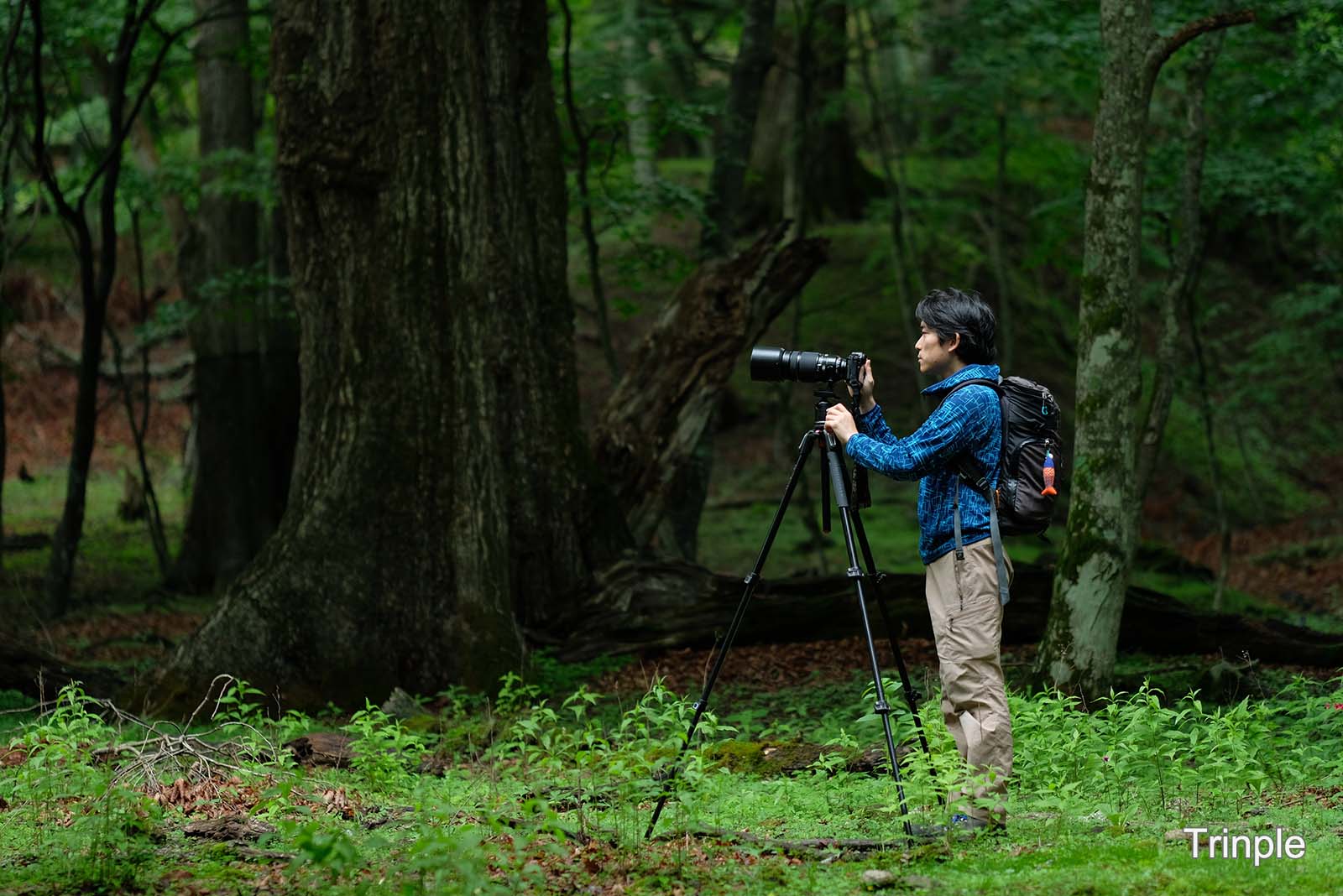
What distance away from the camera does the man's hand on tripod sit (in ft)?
15.0

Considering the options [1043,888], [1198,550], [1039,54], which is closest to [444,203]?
[1043,888]

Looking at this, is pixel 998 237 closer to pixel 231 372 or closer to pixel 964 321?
pixel 231 372

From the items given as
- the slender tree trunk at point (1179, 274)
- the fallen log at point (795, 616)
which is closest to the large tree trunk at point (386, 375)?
the fallen log at point (795, 616)

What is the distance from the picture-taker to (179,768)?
5.31m

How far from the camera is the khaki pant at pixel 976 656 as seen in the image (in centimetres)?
454

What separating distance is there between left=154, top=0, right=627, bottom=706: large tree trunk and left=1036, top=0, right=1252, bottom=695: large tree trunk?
3.60m

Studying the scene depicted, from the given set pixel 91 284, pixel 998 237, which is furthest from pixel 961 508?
pixel 998 237

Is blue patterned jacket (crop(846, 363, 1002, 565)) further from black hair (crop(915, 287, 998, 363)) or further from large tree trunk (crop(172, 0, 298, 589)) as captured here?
large tree trunk (crop(172, 0, 298, 589))

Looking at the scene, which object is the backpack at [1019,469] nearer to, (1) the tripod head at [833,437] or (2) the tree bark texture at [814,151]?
(1) the tripod head at [833,437]

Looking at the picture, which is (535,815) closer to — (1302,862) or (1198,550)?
(1302,862)

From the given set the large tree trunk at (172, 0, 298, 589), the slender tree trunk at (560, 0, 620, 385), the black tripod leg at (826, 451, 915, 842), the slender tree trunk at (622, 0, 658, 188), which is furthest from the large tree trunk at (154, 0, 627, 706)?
the large tree trunk at (172, 0, 298, 589)

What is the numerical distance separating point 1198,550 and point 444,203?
12583mm

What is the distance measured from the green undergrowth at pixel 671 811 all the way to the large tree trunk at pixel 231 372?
834cm

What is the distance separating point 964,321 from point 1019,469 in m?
0.59
